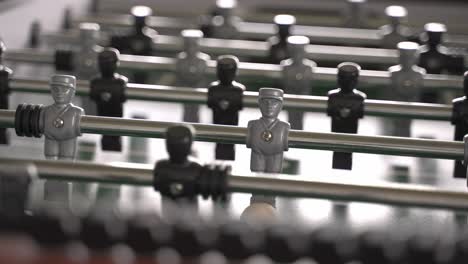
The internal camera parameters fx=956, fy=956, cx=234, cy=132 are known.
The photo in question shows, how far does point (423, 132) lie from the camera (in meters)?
1.96

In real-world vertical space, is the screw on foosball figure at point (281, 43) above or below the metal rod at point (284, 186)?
above

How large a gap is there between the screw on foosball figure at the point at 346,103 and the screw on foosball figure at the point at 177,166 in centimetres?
38

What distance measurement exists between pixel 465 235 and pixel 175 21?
4.82ft

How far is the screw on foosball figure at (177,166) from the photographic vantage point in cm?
109

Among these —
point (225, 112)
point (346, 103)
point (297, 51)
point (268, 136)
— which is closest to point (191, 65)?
point (297, 51)

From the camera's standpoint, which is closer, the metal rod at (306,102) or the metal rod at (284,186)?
the metal rod at (284,186)

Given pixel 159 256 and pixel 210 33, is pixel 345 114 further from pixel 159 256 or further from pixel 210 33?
pixel 210 33

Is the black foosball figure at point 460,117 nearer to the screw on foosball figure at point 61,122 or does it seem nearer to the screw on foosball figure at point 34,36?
the screw on foosball figure at point 61,122

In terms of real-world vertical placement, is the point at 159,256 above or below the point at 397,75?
below

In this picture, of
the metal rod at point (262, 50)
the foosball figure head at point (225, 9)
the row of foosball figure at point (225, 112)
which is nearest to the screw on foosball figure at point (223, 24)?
the foosball figure head at point (225, 9)

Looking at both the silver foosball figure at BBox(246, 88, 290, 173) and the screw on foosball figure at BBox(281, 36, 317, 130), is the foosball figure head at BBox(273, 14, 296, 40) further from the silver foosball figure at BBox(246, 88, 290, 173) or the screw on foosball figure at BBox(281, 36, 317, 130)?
the silver foosball figure at BBox(246, 88, 290, 173)

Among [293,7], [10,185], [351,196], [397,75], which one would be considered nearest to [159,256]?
[10,185]

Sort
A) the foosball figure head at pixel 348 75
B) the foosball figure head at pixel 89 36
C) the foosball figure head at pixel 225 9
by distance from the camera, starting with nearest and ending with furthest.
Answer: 1. the foosball figure head at pixel 348 75
2. the foosball figure head at pixel 89 36
3. the foosball figure head at pixel 225 9

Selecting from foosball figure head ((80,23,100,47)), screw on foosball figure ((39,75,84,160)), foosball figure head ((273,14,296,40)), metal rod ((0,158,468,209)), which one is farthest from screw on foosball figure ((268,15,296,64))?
metal rod ((0,158,468,209))
